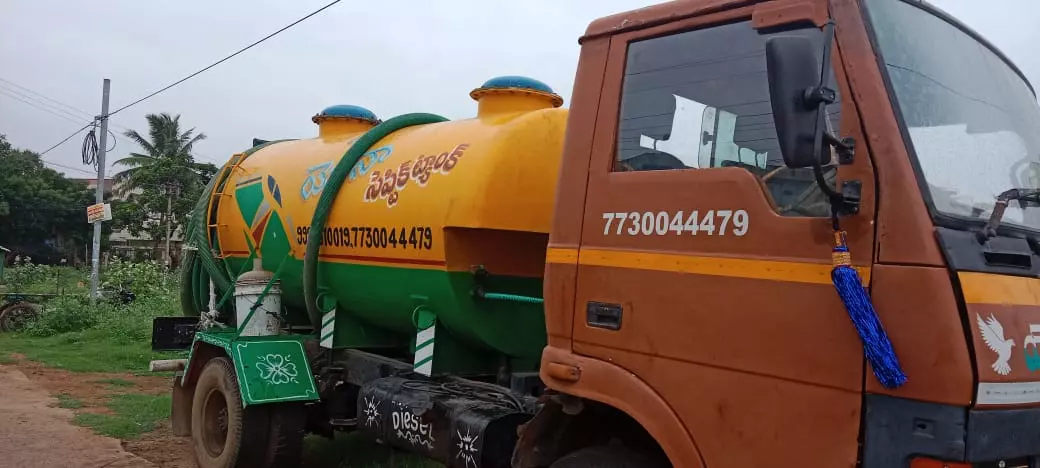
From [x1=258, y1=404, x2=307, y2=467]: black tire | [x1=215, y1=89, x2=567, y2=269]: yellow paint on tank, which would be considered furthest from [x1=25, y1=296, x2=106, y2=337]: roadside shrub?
[x1=258, y1=404, x2=307, y2=467]: black tire

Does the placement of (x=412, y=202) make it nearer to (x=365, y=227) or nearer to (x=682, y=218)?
(x=365, y=227)

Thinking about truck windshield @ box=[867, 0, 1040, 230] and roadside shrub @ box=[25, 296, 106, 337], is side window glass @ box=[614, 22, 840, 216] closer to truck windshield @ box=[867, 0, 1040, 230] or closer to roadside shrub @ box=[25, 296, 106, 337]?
truck windshield @ box=[867, 0, 1040, 230]

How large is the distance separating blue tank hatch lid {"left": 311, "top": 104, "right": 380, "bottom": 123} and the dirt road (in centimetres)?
332

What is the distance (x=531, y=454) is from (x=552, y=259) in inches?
31.8

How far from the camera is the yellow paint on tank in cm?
444

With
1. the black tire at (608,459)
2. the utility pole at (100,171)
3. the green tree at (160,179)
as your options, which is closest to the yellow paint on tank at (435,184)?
the black tire at (608,459)

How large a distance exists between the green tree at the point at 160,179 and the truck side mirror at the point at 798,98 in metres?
32.9

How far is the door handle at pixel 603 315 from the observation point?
2.97 meters

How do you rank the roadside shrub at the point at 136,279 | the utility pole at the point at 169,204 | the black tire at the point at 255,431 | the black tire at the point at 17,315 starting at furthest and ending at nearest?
1. the utility pole at the point at 169,204
2. the roadside shrub at the point at 136,279
3. the black tire at the point at 17,315
4. the black tire at the point at 255,431

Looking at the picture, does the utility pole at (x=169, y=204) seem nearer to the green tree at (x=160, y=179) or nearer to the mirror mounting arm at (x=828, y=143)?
the green tree at (x=160, y=179)

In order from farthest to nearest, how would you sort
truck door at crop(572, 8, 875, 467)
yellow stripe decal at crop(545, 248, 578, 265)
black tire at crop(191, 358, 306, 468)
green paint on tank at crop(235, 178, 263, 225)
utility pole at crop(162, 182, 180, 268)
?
1. utility pole at crop(162, 182, 180, 268)
2. green paint on tank at crop(235, 178, 263, 225)
3. black tire at crop(191, 358, 306, 468)
4. yellow stripe decal at crop(545, 248, 578, 265)
5. truck door at crop(572, 8, 875, 467)

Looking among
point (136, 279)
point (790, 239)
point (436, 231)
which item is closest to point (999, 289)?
point (790, 239)

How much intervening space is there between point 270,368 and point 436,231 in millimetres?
2080

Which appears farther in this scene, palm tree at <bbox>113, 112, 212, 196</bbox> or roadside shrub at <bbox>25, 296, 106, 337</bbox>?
palm tree at <bbox>113, 112, 212, 196</bbox>
